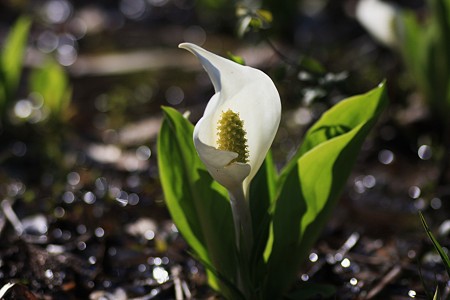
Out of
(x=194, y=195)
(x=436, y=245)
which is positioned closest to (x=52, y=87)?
(x=194, y=195)

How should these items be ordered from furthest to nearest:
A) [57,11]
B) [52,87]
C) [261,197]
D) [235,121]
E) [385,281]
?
1. [57,11]
2. [52,87]
3. [385,281]
4. [261,197]
5. [235,121]

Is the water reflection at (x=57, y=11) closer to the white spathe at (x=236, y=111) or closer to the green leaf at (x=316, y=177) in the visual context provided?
the green leaf at (x=316, y=177)

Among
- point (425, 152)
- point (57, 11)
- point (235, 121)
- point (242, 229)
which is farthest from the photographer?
point (57, 11)

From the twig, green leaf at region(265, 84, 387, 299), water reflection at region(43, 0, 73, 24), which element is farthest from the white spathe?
water reflection at region(43, 0, 73, 24)

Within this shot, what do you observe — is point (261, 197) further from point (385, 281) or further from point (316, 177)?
point (385, 281)

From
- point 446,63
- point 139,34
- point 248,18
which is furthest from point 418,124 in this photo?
point 139,34

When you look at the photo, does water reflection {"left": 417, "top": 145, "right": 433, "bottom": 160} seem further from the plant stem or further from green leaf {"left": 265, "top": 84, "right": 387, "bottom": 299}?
the plant stem

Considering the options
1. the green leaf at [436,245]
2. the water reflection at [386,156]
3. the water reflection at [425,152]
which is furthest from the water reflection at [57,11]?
the green leaf at [436,245]
